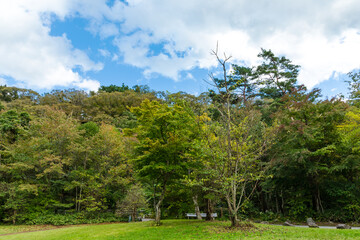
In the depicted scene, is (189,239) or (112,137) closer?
(189,239)

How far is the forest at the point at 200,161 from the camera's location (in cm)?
1052

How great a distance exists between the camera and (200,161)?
451 inches

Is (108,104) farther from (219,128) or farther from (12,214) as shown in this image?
(219,128)

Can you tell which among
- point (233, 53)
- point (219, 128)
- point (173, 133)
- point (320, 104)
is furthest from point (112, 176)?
point (320, 104)

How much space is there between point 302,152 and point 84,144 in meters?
18.1

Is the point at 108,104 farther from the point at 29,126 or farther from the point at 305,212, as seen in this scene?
the point at 305,212

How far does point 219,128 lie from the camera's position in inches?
391

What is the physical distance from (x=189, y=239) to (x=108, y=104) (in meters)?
34.9

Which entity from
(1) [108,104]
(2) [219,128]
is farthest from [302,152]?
(1) [108,104]

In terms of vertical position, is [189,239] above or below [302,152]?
below

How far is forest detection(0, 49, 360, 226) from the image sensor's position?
34.5ft

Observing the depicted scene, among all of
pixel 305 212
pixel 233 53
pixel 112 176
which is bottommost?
pixel 305 212

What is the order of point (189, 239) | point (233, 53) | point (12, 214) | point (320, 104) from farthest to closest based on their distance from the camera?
point (12, 214) → point (320, 104) → point (233, 53) → point (189, 239)

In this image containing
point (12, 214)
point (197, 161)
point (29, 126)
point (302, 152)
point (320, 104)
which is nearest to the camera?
point (197, 161)
